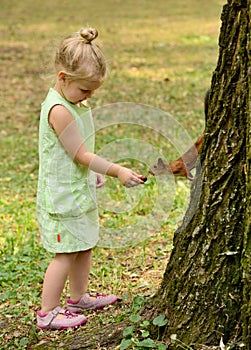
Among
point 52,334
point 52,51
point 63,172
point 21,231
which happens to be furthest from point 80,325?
point 21,231

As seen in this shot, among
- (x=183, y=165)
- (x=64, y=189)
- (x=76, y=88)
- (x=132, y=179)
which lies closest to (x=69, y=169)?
(x=64, y=189)

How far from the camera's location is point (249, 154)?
2314 millimetres

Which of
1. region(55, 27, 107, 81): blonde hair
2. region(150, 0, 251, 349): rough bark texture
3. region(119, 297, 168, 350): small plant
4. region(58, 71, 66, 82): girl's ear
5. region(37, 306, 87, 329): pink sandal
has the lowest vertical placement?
region(37, 306, 87, 329): pink sandal

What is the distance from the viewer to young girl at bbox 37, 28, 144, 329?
9.48ft

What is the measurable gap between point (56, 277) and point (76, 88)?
2.73ft

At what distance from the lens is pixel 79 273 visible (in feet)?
10.6

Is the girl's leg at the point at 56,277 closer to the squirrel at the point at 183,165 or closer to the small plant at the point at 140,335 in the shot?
the small plant at the point at 140,335

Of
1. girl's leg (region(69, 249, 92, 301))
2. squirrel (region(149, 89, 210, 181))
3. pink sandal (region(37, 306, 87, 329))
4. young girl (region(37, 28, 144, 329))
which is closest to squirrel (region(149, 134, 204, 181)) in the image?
squirrel (region(149, 89, 210, 181))

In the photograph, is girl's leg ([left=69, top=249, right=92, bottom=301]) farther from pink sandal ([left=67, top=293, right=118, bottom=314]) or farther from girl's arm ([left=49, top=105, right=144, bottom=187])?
girl's arm ([left=49, top=105, right=144, bottom=187])

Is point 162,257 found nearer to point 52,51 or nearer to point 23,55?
point 52,51

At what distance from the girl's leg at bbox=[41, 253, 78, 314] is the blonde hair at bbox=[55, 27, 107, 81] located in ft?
2.61

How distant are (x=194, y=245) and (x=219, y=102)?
1.77ft

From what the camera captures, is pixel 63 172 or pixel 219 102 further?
pixel 63 172

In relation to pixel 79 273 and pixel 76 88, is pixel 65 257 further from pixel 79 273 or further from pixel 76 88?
pixel 76 88
